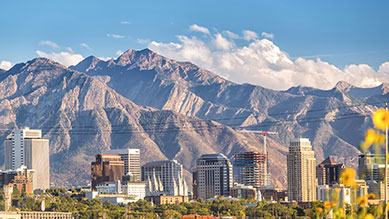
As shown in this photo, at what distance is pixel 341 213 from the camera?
46.0 feet

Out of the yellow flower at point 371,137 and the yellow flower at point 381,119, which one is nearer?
the yellow flower at point 371,137

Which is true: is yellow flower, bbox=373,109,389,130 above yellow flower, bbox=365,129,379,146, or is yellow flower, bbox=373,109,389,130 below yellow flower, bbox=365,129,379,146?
above

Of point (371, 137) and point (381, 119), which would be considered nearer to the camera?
point (371, 137)

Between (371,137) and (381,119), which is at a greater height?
(381,119)

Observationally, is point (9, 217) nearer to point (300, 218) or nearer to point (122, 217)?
point (122, 217)

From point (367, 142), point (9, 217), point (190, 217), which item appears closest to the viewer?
point (367, 142)

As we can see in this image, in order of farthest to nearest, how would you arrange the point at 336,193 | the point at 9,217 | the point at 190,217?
the point at 9,217 < the point at 190,217 < the point at 336,193

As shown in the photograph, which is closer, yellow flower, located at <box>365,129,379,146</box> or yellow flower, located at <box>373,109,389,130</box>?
yellow flower, located at <box>365,129,379,146</box>

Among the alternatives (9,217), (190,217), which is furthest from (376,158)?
(9,217)

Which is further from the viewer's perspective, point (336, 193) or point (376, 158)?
point (376, 158)

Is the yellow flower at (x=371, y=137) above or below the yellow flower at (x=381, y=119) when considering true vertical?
below

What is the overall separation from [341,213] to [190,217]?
515 ft

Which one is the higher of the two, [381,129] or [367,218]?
[381,129]

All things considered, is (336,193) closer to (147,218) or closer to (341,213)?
(341,213)
